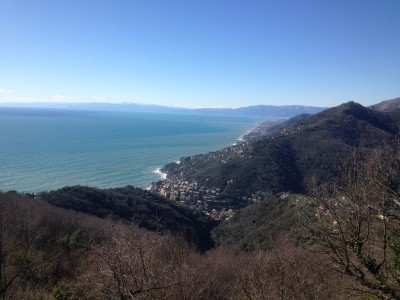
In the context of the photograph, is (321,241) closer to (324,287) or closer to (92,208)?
(324,287)

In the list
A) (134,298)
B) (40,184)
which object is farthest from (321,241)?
(40,184)

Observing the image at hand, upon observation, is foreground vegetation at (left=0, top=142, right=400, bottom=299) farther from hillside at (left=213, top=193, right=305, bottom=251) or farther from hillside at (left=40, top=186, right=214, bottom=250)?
hillside at (left=40, top=186, right=214, bottom=250)

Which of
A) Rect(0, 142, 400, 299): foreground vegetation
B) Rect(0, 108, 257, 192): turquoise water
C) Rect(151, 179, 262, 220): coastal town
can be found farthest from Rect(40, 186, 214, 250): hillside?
Rect(0, 108, 257, 192): turquoise water

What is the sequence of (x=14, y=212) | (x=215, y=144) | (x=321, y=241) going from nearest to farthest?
(x=321, y=241)
(x=14, y=212)
(x=215, y=144)

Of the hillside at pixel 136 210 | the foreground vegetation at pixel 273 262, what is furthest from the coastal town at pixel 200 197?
the foreground vegetation at pixel 273 262

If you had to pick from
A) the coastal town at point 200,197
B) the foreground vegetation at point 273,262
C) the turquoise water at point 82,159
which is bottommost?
the coastal town at point 200,197

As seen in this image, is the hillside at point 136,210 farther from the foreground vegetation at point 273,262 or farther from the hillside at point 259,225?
the foreground vegetation at point 273,262
